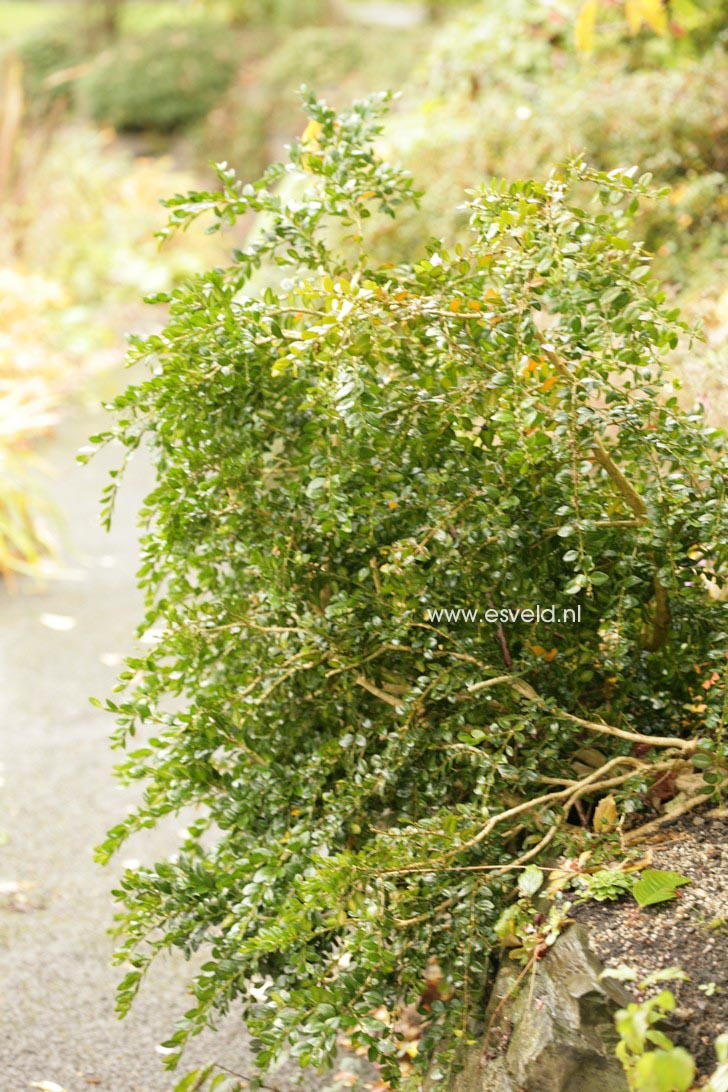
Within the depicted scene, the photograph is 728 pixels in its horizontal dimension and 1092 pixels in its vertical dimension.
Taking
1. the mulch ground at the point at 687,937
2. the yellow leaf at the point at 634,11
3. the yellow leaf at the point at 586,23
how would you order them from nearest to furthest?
the mulch ground at the point at 687,937, the yellow leaf at the point at 634,11, the yellow leaf at the point at 586,23

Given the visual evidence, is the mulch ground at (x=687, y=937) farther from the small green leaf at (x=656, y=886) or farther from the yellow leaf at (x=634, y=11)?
the yellow leaf at (x=634, y=11)

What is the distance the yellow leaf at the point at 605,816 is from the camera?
199 cm

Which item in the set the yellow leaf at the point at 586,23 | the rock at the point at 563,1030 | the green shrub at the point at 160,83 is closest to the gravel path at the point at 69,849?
the rock at the point at 563,1030

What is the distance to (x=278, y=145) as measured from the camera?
43.3 ft

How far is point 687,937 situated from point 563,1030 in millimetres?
→ 240

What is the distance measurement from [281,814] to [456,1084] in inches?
23.2

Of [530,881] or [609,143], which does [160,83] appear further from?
[530,881]

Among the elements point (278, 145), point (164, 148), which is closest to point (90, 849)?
point (278, 145)

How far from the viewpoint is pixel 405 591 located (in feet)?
6.61

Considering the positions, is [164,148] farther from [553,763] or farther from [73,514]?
[553,763]

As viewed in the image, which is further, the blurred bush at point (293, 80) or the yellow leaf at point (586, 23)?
the blurred bush at point (293, 80)

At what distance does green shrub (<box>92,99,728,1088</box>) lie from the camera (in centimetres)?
197

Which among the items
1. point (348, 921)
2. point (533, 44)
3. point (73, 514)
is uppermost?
point (533, 44)

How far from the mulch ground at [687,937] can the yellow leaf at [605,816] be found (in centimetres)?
8
